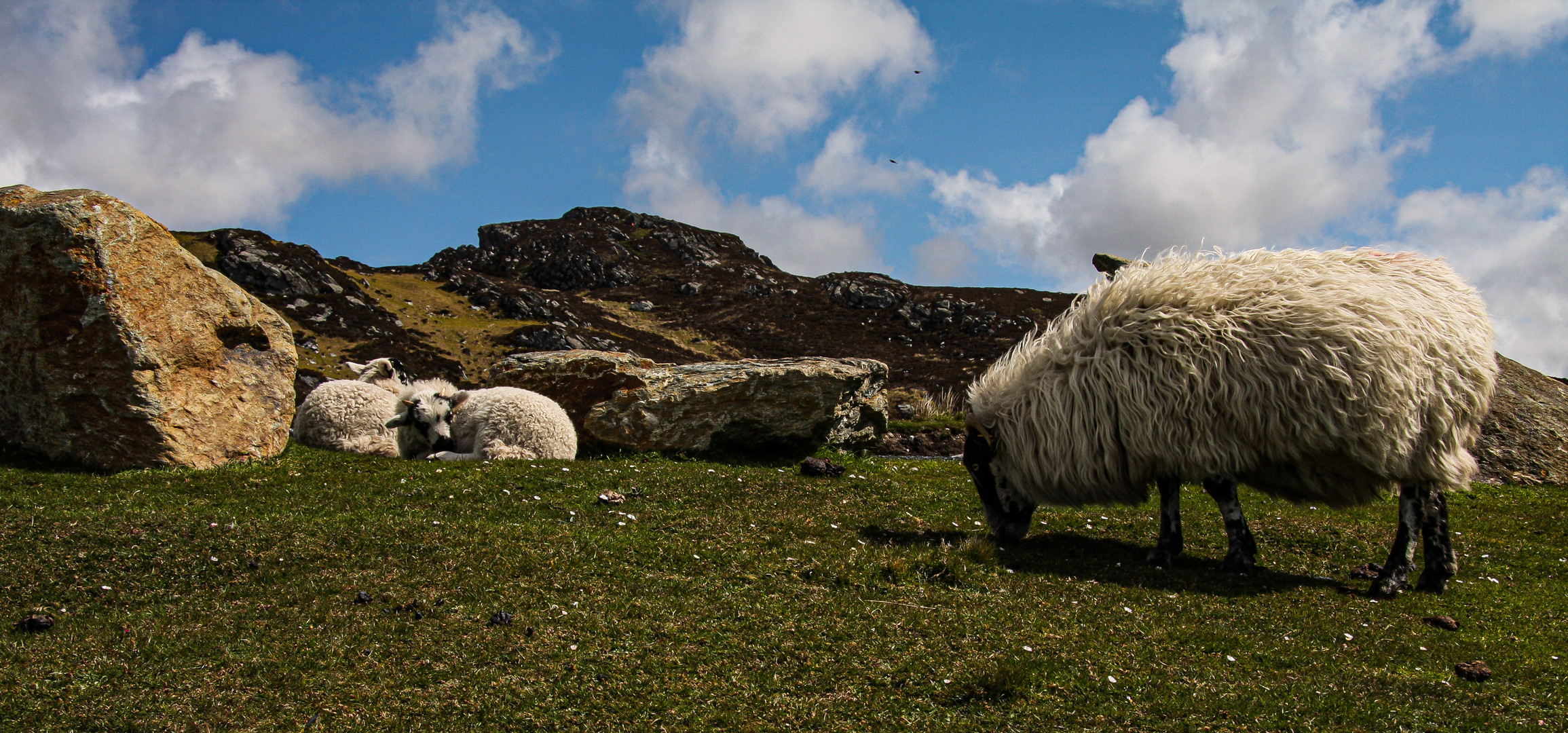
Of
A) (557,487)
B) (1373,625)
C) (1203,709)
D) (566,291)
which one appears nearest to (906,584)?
(1203,709)

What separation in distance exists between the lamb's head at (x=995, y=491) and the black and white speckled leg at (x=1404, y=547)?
414 cm

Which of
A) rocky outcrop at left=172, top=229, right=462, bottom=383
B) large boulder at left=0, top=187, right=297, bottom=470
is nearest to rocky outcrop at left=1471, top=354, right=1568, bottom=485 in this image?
large boulder at left=0, top=187, right=297, bottom=470

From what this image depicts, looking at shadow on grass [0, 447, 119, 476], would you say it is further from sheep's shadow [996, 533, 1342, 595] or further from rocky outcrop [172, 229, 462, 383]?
rocky outcrop [172, 229, 462, 383]

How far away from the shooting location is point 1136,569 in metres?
9.83

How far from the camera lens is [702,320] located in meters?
107

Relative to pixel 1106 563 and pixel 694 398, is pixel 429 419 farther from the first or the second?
Answer: pixel 1106 563

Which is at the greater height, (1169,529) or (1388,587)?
(1169,529)

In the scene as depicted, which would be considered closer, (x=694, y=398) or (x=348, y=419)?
(x=348, y=419)

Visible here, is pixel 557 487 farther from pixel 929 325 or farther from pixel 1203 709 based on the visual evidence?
pixel 929 325

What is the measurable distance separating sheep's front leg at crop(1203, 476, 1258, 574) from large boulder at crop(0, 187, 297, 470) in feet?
50.5

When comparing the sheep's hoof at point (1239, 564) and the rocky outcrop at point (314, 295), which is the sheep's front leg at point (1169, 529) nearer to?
the sheep's hoof at point (1239, 564)

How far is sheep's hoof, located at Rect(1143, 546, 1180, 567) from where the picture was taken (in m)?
10.1

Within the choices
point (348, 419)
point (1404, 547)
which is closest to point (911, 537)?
point (1404, 547)

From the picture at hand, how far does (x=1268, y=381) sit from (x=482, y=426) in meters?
13.9
